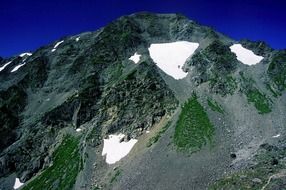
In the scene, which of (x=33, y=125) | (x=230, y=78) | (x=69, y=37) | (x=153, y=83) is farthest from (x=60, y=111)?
(x=69, y=37)

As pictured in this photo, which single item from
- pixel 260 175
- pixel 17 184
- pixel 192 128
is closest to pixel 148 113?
pixel 192 128

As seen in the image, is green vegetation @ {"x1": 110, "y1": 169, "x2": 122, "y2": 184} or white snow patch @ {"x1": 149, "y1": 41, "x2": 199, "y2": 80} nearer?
green vegetation @ {"x1": 110, "y1": 169, "x2": 122, "y2": 184}

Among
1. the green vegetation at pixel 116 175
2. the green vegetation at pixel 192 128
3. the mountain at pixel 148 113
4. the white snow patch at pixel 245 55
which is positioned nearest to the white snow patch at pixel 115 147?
the mountain at pixel 148 113

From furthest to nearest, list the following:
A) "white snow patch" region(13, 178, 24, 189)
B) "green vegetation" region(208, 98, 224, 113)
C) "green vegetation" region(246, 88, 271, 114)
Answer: "white snow patch" region(13, 178, 24, 189) → "green vegetation" region(208, 98, 224, 113) → "green vegetation" region(246, 88, 271, 114)

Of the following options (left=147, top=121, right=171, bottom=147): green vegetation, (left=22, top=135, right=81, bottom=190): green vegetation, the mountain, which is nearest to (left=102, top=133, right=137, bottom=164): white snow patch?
the mountain

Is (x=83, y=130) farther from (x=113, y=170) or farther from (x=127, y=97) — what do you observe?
(x=113, y=170)

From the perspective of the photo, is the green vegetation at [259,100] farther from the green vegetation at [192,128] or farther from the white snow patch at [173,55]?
the white snow patch at [173,55]

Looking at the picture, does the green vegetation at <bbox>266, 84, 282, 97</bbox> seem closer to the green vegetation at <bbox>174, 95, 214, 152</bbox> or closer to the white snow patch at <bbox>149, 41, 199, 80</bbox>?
the green vegetation at <bbox>174, 95, 214, 152</bbox>
